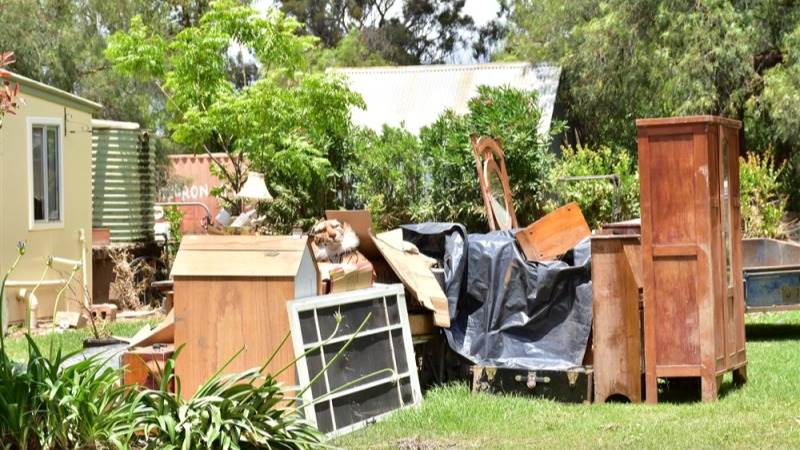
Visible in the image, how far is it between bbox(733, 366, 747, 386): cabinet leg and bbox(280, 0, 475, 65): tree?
125 ft

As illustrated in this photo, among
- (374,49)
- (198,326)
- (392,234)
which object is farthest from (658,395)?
(374,49)

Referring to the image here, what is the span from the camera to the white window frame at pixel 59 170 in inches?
592

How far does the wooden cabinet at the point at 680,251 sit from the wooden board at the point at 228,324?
9.32 ft

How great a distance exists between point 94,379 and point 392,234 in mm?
4250

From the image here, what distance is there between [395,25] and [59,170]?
34.6 metres

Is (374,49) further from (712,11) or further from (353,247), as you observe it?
(353,247)

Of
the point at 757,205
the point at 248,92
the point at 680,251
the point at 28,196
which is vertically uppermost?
the point at 248,92

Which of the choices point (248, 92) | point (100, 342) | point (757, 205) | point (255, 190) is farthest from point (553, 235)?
point (248, 92)

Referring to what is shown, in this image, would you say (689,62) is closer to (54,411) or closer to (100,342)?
(100,342)

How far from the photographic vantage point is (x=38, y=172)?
15.4 meters

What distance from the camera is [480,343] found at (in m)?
9.55

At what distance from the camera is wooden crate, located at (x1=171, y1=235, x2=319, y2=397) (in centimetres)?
755

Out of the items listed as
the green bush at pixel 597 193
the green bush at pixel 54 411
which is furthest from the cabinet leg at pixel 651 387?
the green bush at pixel 597 193

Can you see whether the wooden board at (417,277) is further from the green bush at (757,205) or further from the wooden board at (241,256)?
the green bush at (757,205)
